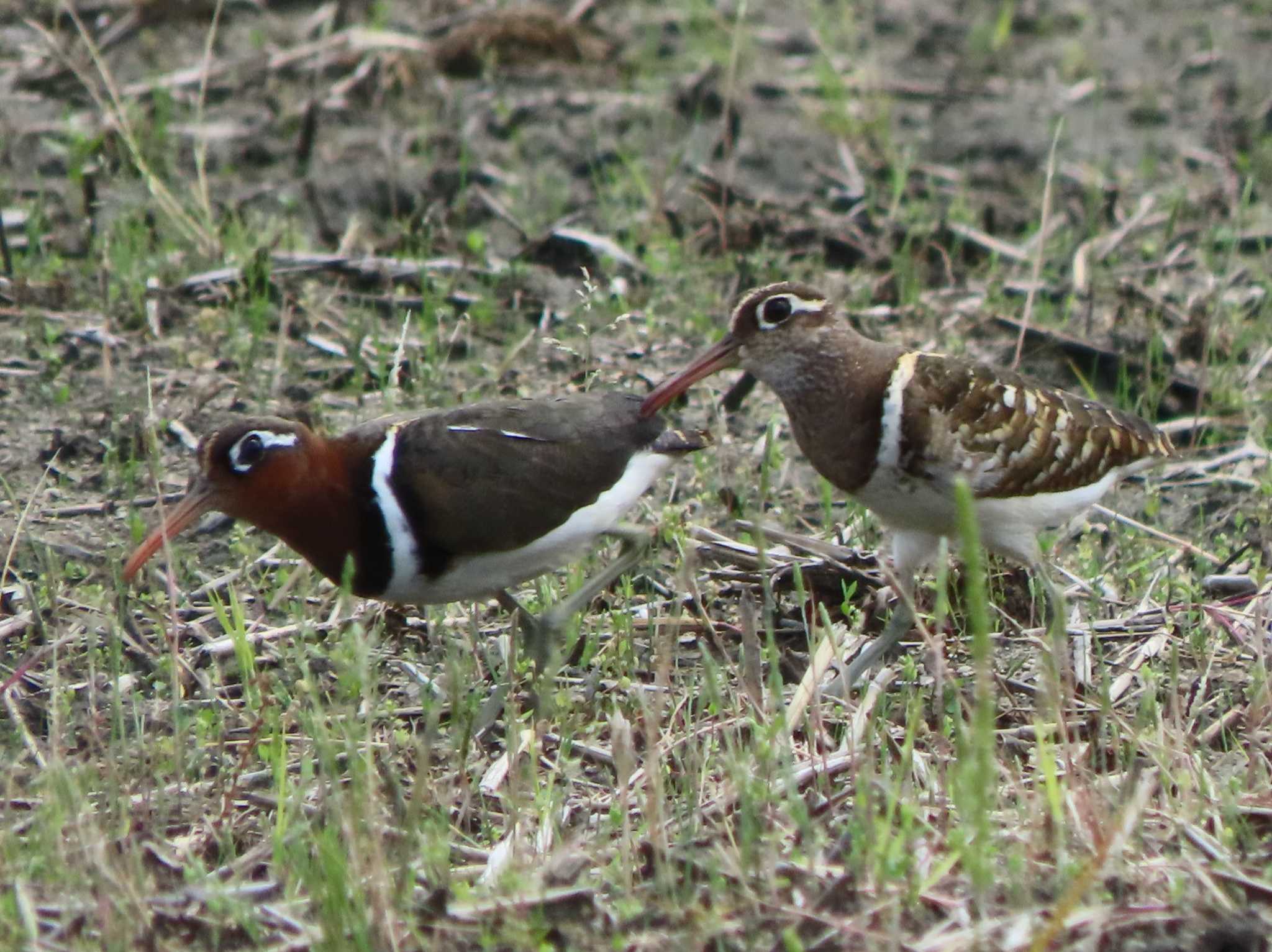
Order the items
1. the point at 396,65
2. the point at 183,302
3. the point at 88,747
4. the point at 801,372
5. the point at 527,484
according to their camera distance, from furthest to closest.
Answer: the point at 396,65, the point at 183,302, the point at 801,372, the point at 527,484, the point at 88,747

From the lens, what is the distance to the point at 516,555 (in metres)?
4.95

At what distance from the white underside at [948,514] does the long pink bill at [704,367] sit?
613mm

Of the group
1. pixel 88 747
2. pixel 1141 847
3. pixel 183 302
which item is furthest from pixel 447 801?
pixel 183 302

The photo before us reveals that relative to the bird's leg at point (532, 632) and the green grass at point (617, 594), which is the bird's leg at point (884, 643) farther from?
the bird's leg at point (532, 632)

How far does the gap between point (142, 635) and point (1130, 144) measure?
209 inches

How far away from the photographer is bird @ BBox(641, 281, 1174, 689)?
16.6 ft

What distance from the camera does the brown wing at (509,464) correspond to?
15.9 feet

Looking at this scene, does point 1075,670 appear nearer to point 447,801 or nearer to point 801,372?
point 801,372

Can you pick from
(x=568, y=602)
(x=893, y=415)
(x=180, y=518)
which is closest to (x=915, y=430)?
(x=893, y=415)

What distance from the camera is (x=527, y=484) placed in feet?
16.3

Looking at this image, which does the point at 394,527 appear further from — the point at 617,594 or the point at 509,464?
the point at 617,594

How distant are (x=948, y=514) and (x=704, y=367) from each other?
0.86 metres

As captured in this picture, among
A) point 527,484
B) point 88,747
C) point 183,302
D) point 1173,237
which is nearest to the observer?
point 88,747

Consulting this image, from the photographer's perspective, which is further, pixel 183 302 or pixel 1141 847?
pixel 183 302
